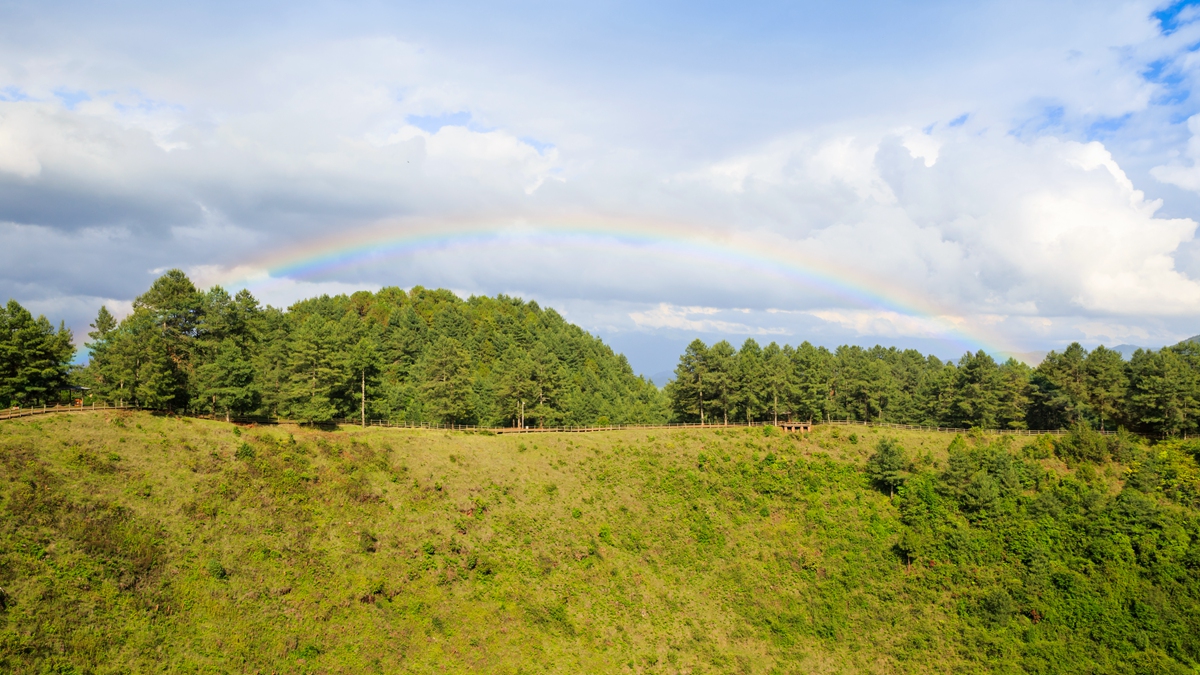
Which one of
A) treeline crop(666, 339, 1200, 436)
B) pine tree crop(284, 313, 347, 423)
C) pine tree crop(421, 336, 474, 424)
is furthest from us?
pine tree crop(421, 336, 474, 424)

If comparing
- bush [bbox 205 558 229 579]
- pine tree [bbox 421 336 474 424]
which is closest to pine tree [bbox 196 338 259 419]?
pine tree [bbox 421 336 474 424]

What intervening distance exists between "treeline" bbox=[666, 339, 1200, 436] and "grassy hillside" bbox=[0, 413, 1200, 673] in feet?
46.9

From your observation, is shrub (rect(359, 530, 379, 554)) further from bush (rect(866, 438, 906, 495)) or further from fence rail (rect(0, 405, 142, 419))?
bush (rect(866, 438, 906, 495))

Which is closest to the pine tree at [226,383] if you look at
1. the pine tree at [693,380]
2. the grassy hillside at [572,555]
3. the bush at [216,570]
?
the grassy hillside at [572,555]

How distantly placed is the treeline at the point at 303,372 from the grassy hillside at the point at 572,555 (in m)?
9.51

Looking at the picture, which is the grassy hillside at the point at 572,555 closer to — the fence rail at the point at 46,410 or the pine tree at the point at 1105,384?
the fence rail at the point at 46,410

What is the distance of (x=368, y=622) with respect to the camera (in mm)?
47438

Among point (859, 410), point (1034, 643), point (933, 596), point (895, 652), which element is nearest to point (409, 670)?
point (895, 652)

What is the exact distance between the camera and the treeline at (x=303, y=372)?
222 feet

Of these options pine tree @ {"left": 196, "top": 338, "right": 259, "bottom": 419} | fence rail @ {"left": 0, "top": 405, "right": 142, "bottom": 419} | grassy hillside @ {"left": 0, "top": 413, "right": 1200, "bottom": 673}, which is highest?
pine tree @ {"left": 196, "top": 338, "right": 259, "bottom": 419}

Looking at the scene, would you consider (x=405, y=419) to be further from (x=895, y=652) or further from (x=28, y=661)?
(x=895, y=652)

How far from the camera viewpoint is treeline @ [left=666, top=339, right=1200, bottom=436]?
8225 centimetres

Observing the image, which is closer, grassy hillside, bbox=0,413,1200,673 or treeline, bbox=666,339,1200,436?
grassy hillside, bbox=0,413,1200,673

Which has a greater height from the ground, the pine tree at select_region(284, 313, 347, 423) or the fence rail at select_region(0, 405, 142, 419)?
the pine tree at select_region(284, 313, 347, 423)
